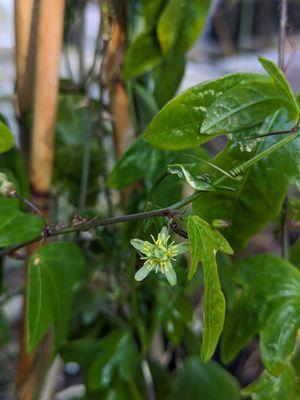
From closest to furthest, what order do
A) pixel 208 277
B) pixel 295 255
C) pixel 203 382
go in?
pixel 208 277 < pixel 295 255 < pixel 203 382

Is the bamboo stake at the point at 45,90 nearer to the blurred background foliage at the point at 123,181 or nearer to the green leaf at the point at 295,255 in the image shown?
the blurred background foliage at the point at 123,181

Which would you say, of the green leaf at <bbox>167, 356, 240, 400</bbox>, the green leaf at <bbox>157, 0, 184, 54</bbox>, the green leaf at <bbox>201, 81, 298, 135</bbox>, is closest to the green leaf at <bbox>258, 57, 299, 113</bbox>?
the green leaf at <bbox>201, 81, 298, 135</bbox>

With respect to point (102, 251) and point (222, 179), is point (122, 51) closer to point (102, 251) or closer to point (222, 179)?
point (102, 251)

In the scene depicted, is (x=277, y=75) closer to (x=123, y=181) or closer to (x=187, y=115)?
(x=187, y=115)

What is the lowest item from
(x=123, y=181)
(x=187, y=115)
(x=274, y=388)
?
(x=274, y=388)

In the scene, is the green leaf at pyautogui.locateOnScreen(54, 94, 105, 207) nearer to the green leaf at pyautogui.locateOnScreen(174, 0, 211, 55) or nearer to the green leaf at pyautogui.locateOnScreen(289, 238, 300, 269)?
the green leaf at pyautogui.locateOnScreen(174, 0, 211, 55)

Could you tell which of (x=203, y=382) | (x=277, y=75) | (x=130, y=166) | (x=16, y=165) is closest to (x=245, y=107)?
(x=277, y=75)
